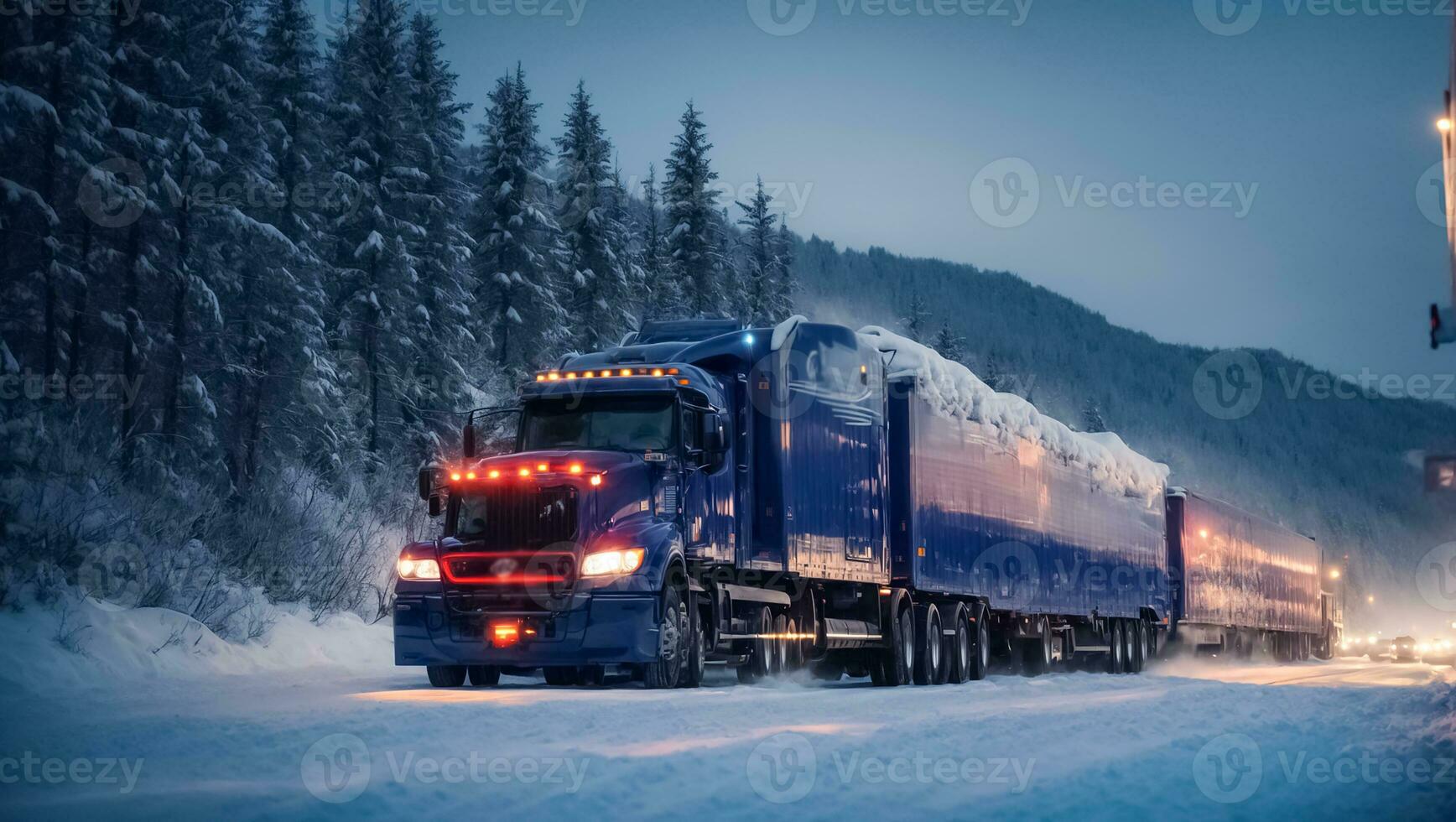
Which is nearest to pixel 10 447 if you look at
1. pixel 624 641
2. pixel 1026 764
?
pixel 624 641

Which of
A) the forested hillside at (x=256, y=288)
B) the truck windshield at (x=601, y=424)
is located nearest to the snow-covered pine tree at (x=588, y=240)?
the forested hillside at (x=256, y=288)

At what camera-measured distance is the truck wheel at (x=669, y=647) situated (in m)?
16.0

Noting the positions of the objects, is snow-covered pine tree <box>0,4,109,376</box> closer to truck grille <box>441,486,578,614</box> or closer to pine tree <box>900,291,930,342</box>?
truck grille <box>441,486,578,614</box>

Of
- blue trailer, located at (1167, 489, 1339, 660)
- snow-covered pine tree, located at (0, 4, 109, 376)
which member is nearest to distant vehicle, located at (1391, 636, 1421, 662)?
blue trailer, located at (1167, 489, 1339, 660)

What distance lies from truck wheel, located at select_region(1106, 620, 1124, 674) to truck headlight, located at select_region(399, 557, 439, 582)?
19.8m

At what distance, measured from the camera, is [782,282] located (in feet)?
221

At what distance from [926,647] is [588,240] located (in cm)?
3670

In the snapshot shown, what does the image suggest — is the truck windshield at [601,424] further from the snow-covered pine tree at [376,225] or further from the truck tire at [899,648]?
the snow-covered pine tree at [376,225]

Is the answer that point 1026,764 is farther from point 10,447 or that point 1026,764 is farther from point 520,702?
point 10,447

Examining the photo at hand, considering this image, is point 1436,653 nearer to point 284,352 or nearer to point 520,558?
point 284,352

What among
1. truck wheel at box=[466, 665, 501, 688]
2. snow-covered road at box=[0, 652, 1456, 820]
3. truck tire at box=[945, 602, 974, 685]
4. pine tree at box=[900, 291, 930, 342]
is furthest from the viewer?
pine tree at box=[900, 291, 930, 342]

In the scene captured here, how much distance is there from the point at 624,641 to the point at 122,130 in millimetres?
21381

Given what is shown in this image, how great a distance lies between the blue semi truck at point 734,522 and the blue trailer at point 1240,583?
13567 mm

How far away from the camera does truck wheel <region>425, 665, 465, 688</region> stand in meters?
16.9
